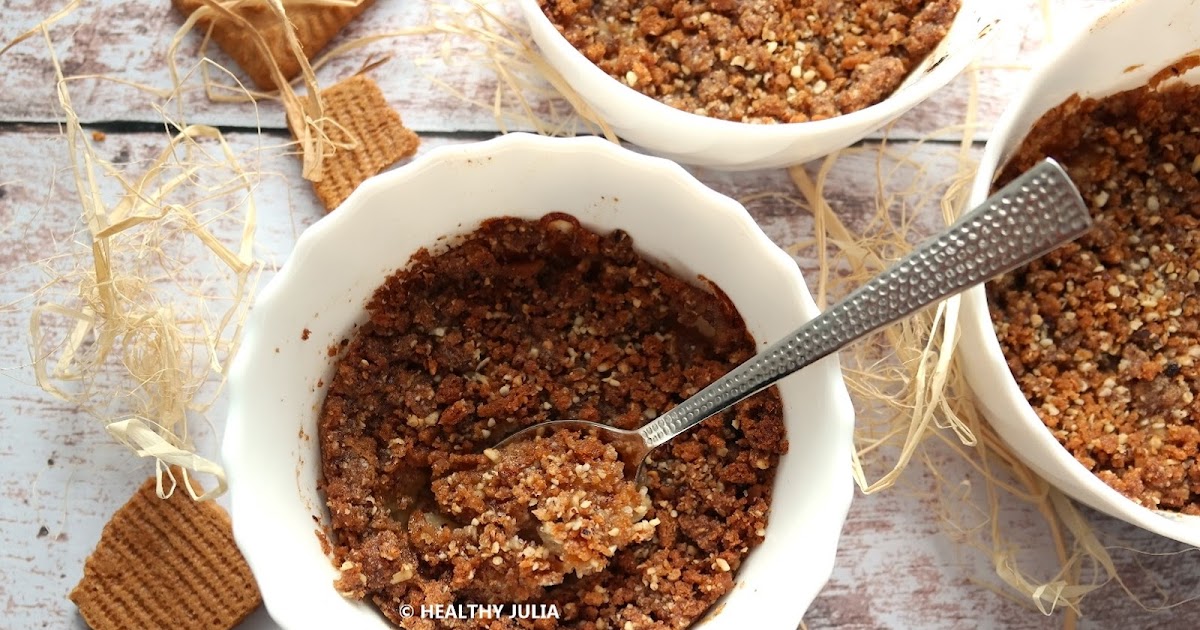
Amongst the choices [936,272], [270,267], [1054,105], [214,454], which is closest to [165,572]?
[214,454]

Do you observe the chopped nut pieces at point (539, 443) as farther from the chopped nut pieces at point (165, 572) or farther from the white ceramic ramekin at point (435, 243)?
the chopped nut pieces at point (165, 572)

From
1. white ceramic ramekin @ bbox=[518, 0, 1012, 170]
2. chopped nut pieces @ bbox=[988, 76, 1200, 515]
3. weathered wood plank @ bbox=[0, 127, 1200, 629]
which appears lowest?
weathered wood plank @ bbox=[0, 127, 1200, 629]

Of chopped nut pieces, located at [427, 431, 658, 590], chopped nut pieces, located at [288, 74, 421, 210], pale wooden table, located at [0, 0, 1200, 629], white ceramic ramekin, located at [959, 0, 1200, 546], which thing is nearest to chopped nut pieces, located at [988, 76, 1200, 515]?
white ceramic ramekin, located at [959, 0, 1200, 546]

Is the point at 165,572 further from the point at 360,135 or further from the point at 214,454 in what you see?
the point at 360,135

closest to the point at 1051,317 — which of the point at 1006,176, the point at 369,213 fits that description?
the point at 1006,176

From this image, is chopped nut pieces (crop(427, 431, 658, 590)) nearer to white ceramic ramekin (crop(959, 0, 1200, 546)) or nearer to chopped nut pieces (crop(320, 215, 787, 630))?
chopped nut pieces (crop(320, 215, 787, 630))
